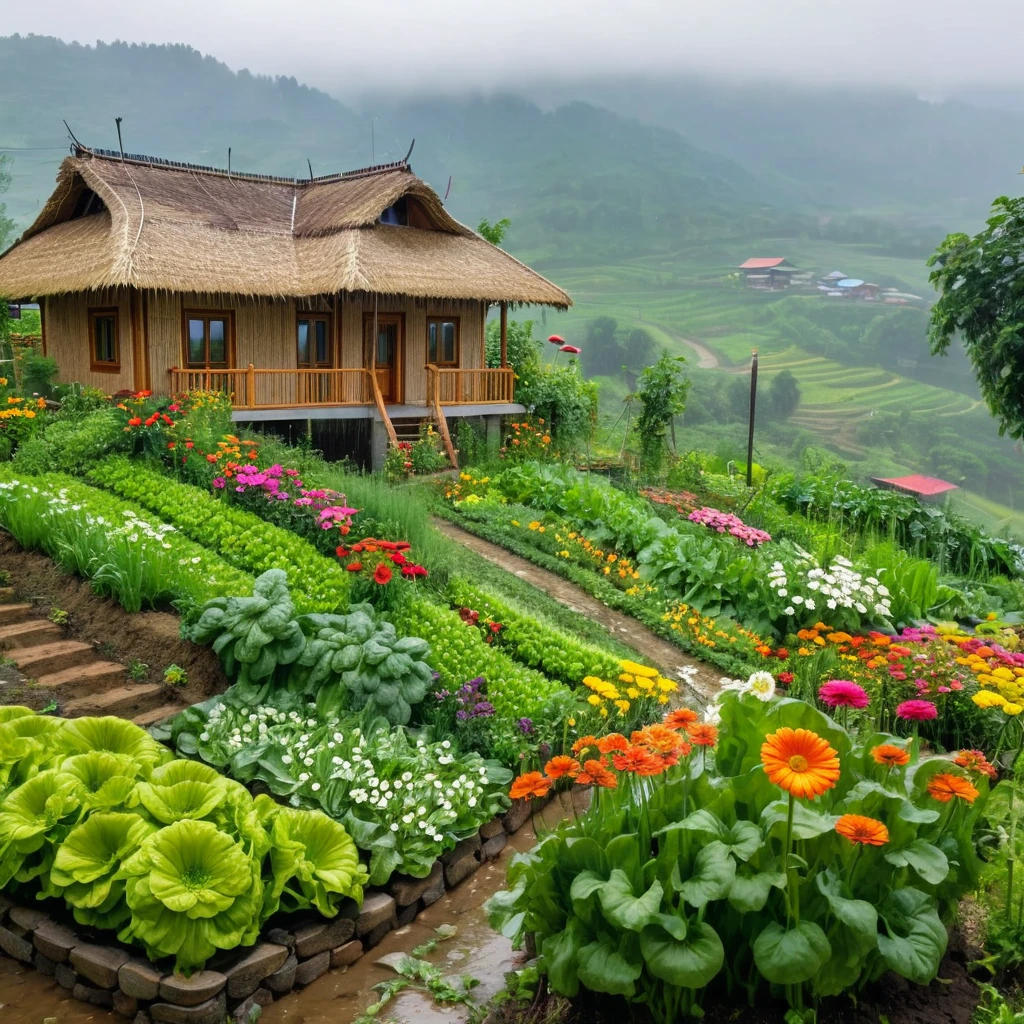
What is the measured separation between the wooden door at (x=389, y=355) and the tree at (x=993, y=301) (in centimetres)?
940

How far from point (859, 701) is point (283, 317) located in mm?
14558

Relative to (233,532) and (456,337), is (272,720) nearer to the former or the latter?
(233,532)

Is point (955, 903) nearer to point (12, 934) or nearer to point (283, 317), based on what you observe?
point (12, 934)

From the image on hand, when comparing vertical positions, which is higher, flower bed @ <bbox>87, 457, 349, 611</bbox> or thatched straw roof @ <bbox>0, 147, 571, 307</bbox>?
thatched straw roof @ <bbox>0, 147, 571, 307</bbox>

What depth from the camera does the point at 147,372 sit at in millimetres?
15328

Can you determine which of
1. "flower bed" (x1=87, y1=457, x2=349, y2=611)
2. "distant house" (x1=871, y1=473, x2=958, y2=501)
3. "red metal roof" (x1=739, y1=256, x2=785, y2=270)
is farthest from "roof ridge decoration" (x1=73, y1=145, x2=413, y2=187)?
"red metal roof" (x1=739, y1=256, x2=785, y2=270)

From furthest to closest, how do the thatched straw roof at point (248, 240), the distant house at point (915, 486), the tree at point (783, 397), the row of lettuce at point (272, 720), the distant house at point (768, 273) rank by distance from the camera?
the distant house at point (768, 273), the tree at point (783, 397), the distant house at point (915, 486), the thatched straw roof at point (248, 240), the row of lettuce at point (272, 720)

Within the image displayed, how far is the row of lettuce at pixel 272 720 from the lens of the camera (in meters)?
4.57

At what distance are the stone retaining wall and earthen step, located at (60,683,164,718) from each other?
179 centimetres

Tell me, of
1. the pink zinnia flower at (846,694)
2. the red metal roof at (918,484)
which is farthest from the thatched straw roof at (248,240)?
the pink zinnia flower at (846,694)

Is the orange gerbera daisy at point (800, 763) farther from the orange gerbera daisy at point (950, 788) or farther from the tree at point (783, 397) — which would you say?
the tree at point (783, 397)

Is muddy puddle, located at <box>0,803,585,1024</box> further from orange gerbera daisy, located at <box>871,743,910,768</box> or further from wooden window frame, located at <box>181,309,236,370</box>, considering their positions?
wooden window frame, located at <box>181,309,236,370</box>

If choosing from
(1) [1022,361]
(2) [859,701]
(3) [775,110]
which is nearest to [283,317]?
(1) [1022,361]

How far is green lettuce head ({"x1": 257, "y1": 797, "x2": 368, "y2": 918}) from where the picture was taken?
15.5 feet
